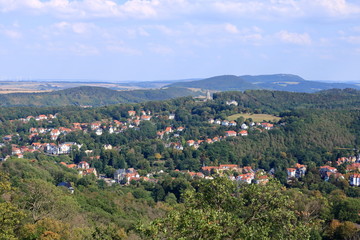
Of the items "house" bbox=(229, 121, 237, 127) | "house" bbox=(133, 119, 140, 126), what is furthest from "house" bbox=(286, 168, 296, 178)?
"house" bbox=(133, 119, 140, 126)

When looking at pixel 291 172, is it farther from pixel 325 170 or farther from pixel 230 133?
pixel 230 133

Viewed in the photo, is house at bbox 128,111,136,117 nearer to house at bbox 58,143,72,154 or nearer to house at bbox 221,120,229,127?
house at bbox 221,120,229,127

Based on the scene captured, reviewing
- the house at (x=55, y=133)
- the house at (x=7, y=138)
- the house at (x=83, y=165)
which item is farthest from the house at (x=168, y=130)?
the house at (x=7, y=138)

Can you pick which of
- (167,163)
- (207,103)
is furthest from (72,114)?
(167,163)

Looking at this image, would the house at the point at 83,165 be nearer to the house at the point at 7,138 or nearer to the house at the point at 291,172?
the house at the point at 7,138

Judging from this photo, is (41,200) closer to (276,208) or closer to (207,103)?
(276,208)

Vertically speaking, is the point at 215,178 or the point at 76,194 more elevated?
the point at 215,178

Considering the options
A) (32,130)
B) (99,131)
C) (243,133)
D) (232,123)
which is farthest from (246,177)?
(32,130)
